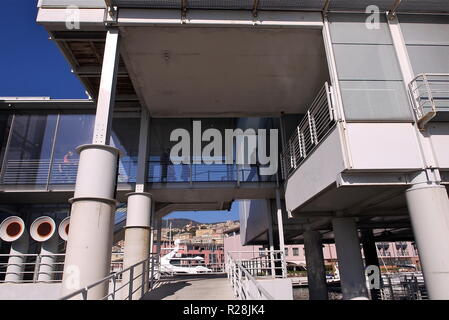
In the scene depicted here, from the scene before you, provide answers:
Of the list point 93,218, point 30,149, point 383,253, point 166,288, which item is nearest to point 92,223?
point 93,218

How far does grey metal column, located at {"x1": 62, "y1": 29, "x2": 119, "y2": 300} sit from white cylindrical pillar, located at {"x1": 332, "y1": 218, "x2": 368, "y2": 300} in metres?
7.48

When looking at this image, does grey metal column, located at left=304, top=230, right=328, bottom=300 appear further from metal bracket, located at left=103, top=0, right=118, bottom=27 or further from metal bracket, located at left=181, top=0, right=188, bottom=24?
metal bracket, located at left=103, top=0, right=118, bottom=27

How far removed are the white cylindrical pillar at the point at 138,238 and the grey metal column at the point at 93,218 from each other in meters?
3.75

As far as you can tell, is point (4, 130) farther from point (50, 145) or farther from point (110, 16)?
point (110, 16)

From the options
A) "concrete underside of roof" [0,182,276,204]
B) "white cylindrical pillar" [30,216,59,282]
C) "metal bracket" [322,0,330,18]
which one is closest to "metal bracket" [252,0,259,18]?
"metal bracket" [322,0,330,18]

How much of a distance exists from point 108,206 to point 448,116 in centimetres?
801

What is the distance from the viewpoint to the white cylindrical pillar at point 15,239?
11.8m

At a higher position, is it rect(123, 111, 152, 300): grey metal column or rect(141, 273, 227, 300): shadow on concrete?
rect(123, 111, 152, 300): grey metal column

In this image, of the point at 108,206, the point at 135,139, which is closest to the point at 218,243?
the point at 135,139

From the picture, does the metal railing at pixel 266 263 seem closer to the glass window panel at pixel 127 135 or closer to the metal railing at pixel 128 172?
the metal railing at pixel 128 172

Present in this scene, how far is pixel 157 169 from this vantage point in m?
12.6

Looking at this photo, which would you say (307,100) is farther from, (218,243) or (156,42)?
(218,243)

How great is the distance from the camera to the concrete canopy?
8828 millimetres

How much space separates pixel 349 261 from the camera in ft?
33.2
